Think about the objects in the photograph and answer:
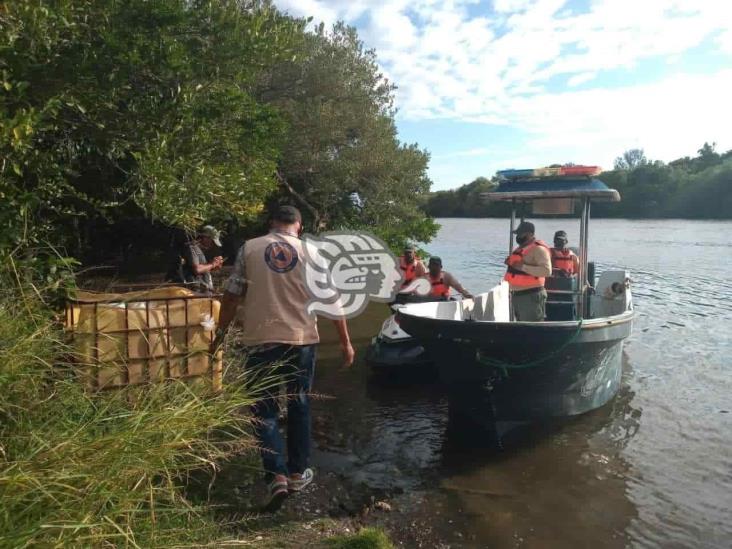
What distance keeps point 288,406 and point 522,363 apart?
8.59 feet

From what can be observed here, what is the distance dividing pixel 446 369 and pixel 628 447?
88.4 inches

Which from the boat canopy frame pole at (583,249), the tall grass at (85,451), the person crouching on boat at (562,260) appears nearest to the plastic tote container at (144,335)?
the tall grass at (85,451)

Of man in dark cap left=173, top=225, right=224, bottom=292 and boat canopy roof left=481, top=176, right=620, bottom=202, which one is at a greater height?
boat canopy roof left=481, top=176, right=620, bottom=202

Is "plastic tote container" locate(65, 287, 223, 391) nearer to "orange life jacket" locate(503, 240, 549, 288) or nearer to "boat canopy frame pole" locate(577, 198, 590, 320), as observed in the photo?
"orange life jacket" locate(503, 240, 549, 288)

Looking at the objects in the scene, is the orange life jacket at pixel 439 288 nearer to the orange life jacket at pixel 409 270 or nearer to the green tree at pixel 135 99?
the orange life jacket at pixel 409 270

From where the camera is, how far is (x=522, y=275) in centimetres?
682

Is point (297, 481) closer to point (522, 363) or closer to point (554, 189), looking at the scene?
point (522, 363)

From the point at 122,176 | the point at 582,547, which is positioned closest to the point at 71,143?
the point at 122,176

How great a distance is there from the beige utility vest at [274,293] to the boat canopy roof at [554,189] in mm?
4241

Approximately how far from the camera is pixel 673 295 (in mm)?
16703

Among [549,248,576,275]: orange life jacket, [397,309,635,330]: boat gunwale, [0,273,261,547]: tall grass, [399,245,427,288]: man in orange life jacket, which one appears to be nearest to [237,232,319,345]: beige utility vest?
[0,273,261,547]: tall grass

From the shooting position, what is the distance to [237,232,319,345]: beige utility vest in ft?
12.4

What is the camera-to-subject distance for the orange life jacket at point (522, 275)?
264 inches

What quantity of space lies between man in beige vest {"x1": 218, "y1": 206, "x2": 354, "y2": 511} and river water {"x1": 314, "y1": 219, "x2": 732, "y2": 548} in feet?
4.66
